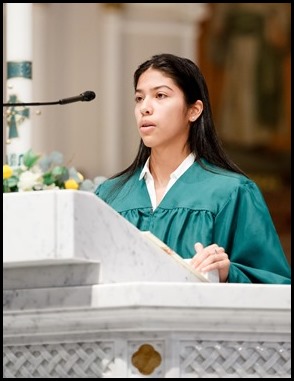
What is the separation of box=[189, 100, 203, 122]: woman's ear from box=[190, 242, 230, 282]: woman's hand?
72cm

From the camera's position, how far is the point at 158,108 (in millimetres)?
4590

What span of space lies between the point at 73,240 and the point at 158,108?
1.09 meters

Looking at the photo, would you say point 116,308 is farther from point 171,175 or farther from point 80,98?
point 171,175

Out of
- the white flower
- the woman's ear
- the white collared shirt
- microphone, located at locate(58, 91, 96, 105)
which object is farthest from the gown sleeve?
the white flower

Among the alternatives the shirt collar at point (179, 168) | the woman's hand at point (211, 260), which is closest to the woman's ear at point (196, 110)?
the shirt collar at point (179, 168)

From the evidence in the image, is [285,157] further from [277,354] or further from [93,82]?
[277,354]

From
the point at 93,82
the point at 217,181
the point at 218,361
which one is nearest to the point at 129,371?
the point at 218,361

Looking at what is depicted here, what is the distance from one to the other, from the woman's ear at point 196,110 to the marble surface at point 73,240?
3.31 feet

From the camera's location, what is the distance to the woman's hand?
400cm

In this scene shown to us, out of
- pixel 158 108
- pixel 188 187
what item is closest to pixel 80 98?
pixel 158 108

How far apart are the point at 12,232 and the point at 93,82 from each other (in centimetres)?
1111

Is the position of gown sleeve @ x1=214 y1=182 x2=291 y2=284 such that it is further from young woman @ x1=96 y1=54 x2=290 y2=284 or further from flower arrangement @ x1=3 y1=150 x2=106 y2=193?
flower arrangement @ x1=3 y1=150 x2=106 y2=193

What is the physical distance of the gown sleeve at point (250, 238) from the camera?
14.4ft

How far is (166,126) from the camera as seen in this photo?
4.65 metres
